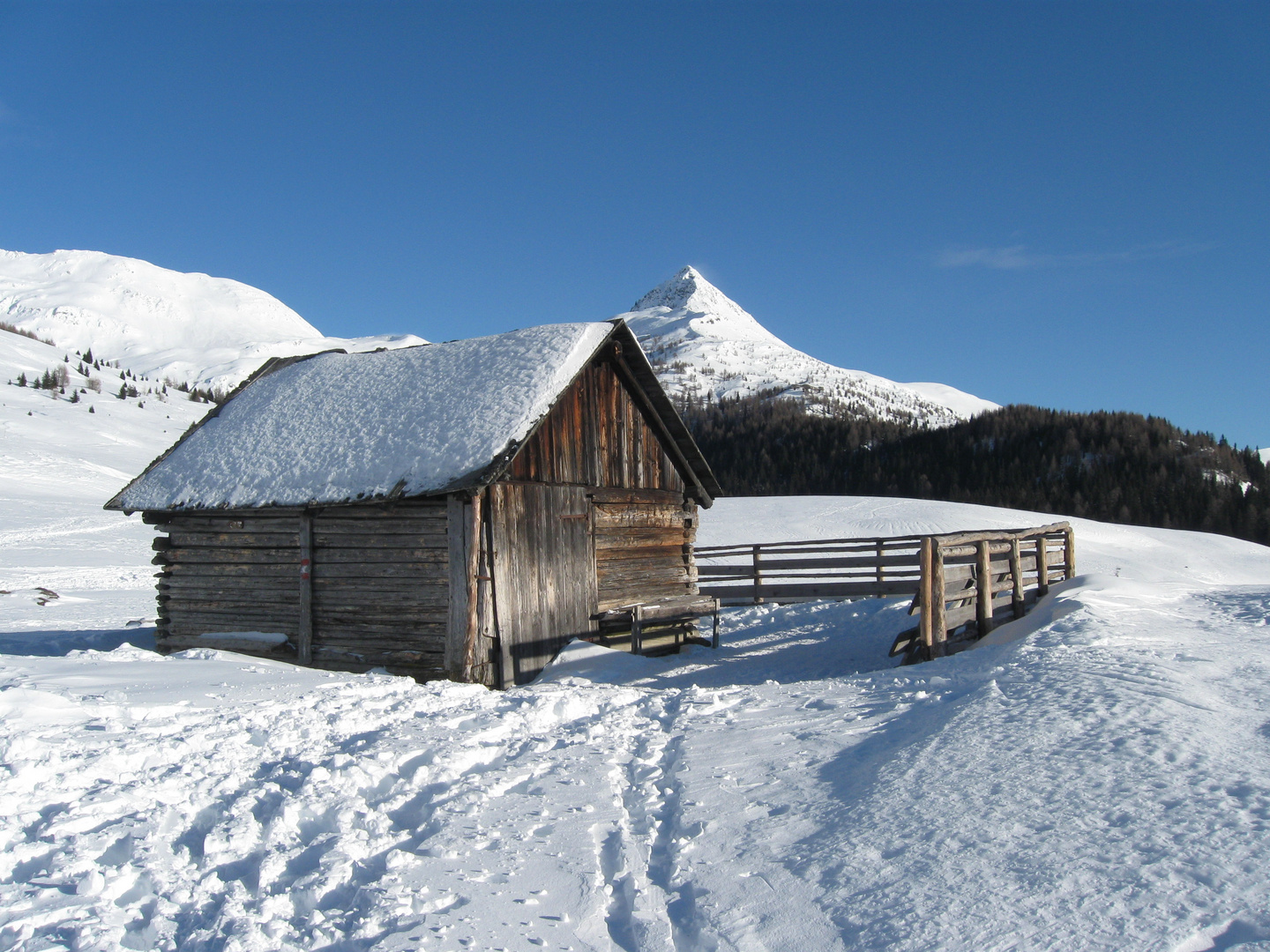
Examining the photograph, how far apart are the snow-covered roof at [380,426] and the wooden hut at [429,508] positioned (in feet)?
0.12

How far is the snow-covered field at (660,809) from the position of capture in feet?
10.8

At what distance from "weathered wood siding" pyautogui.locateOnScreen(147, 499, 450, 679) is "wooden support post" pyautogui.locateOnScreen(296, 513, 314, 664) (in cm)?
3

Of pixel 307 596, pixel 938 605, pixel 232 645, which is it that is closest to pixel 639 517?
pixel 307 596

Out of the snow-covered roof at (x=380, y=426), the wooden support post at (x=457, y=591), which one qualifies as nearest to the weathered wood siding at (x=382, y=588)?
the wooden support post at (x=457, y=591)

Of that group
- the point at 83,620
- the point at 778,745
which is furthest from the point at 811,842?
the point at 83,620

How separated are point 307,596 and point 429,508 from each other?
244cm

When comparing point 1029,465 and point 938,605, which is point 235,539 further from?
point 1029,465

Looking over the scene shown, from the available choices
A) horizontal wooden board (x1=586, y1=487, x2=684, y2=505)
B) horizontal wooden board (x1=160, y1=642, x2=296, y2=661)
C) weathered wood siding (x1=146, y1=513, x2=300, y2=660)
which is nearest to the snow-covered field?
horizontal wooden board (x1=160, y1=642, x2=296, y2=661)

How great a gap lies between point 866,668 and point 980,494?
61.8 m

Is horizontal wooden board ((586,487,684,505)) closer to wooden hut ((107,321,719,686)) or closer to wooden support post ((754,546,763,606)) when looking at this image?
wooden hut ((107,321,719,686))

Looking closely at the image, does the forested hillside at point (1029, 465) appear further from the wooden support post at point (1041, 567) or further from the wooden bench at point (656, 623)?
the wooden bench at point (656, 623)

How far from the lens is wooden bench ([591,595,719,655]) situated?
41.3 ft

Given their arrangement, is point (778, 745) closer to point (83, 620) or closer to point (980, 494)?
point (83, 620)

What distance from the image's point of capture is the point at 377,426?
1223cm
